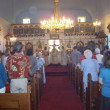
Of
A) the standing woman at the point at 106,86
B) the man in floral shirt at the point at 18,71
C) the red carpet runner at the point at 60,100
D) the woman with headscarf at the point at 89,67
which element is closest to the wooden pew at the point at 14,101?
the man in floral shirt at the point at 18,71

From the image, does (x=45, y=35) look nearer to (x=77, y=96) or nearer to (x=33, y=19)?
(x=33, y=19)

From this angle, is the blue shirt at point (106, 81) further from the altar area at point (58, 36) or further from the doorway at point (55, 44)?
the doorway at point (55, 44)

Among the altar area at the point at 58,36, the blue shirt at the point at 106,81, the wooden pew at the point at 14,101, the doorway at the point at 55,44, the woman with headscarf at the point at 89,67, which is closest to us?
the wooden pew at the point at 14,101

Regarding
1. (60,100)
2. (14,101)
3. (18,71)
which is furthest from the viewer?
(60,100)

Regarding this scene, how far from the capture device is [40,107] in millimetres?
5020

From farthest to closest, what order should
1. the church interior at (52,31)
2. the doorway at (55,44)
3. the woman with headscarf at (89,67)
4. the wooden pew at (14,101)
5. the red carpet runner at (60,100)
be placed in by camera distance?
1. the doorway at (55,44)
2. the church interior at (52,31)
3. the red carpet runner at (60,100)
4. the woman with headscarf at (89,67)
5. the wooden pew at (14,101)

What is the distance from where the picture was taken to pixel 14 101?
9.11ft

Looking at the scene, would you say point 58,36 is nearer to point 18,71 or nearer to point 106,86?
point 18,71

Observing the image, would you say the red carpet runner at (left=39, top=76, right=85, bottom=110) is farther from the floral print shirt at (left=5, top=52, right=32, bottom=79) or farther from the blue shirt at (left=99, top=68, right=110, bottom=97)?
the blue shirt at (left=99, top=68, right=110, bottom=97)

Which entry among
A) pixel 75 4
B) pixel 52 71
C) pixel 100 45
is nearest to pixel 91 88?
pixel 52 71

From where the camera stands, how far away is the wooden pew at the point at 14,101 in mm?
2760

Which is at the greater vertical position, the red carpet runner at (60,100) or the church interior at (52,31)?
the church interior at (52,31)

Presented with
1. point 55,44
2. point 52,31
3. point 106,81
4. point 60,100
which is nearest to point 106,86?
point 106,81

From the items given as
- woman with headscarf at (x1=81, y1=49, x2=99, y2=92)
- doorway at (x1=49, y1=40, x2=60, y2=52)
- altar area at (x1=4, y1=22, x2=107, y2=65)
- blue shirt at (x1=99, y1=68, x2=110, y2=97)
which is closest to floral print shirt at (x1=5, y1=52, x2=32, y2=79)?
blue shirt at (x1=99, y1=68, x2=110, y2=97)
